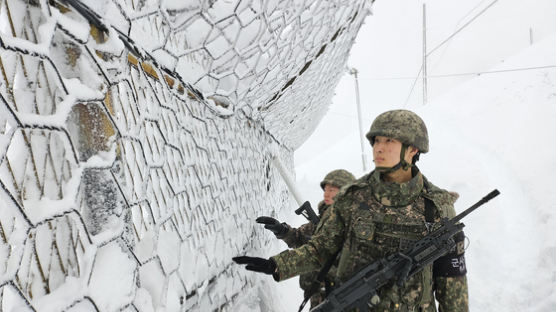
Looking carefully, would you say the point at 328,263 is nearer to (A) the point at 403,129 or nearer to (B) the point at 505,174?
(A) the point at 403,129

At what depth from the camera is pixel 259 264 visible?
1.70 metres

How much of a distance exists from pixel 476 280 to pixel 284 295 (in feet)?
7.70

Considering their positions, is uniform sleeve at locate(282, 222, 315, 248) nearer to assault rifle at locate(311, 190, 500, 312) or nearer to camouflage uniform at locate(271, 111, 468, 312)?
camouflage uniform at locate(271, 111, 468, 312)

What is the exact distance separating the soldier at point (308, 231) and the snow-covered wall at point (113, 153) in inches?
23.8

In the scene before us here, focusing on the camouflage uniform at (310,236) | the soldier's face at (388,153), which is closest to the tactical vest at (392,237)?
the soldier's face at (388,153)

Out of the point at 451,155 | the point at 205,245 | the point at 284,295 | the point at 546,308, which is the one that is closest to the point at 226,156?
the point at 205,245

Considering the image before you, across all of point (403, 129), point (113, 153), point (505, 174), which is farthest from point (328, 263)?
point (505, 174)

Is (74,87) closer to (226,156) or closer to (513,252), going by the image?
(226,156)

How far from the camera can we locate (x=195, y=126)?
154 cm

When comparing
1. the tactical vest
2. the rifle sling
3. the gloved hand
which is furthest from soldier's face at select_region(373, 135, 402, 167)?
the gloved hand

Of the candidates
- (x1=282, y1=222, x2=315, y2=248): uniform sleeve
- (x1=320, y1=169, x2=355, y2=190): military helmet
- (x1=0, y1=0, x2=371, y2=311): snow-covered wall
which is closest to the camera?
(x1=0, y1=0, x2=371, y2=311): snow-covered wall

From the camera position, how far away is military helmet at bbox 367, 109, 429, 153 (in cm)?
171

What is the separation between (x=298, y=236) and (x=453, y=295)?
1278 mm

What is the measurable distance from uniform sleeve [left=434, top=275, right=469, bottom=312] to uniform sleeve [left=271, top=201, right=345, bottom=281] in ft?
1.75
